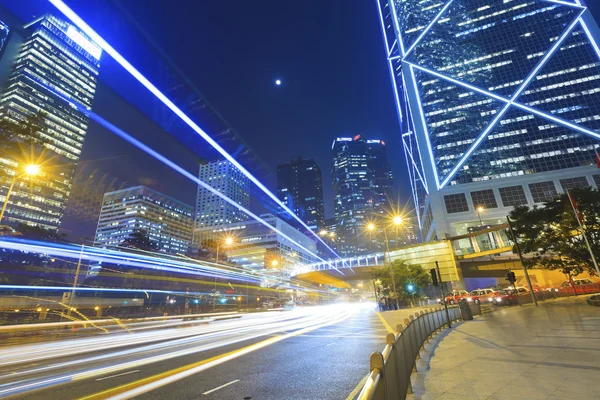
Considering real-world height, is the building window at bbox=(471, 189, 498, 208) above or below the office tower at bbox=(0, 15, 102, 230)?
below

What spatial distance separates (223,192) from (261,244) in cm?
3296

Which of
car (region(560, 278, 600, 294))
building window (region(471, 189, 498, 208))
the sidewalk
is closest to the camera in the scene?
the sidewalk

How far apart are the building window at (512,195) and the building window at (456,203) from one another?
9.05 m

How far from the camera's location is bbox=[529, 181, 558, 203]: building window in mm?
72688

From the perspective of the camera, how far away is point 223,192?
14600cm

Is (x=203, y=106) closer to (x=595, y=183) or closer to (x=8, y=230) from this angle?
(x=8, y=230)

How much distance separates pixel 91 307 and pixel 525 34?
5326 inches

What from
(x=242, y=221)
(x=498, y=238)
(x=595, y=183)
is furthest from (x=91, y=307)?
(x=242, y=221)

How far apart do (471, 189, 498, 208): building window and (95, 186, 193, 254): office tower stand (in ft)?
389

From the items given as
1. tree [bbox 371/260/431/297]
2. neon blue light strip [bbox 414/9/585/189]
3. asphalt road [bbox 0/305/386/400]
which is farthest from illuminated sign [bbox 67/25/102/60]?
neon blue light strip [bbox 414/9/585/189]

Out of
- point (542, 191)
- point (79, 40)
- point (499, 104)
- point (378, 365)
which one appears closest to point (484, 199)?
point (542, 191)

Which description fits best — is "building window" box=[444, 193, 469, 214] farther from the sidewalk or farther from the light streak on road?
the light streak on road

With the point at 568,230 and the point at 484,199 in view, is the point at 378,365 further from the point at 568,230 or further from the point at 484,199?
the point at 484,199

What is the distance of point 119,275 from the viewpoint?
49125 millimetres
